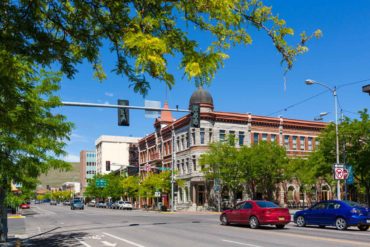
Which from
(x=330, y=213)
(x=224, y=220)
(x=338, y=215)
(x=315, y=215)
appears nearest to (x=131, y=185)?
(x=224, y=220)

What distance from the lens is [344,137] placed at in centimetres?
3566

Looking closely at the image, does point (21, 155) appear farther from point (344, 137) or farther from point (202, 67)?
point (344, 137)

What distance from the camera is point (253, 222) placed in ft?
75.2

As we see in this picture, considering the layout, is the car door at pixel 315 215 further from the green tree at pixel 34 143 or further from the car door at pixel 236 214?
the green tree at pixel 34 143

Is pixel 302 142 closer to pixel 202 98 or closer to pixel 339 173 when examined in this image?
pixel 202 98

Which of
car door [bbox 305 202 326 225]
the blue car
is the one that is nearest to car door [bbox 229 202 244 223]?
the blue car

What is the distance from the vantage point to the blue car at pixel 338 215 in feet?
70.8

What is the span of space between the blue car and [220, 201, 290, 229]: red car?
1594 millimetres

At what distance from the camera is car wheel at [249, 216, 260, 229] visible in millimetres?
22617

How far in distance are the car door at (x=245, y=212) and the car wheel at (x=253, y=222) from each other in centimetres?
28

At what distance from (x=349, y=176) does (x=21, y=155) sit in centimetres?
2279

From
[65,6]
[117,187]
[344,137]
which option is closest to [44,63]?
[65,6]

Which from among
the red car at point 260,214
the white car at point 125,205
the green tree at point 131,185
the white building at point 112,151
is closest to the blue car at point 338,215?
the red car at point 260,214

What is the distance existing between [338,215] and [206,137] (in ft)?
123
